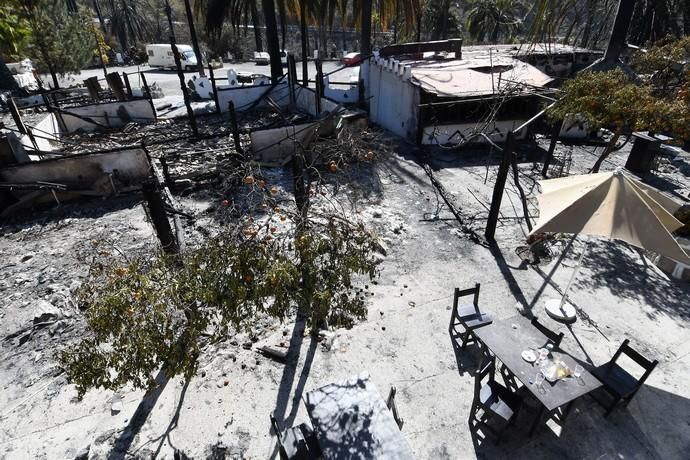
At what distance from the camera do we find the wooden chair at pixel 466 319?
594 centimetres

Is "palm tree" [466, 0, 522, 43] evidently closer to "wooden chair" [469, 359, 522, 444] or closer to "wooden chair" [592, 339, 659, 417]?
"wooden chair" [592, 339, 659, 417]

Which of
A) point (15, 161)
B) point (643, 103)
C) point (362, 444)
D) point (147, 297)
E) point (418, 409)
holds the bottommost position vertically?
point (418, 409)

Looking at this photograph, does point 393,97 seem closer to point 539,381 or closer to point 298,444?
point 539,381

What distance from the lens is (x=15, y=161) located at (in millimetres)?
10828

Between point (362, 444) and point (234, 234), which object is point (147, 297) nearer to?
point (234, 234)

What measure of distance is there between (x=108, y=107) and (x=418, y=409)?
1964 centimetres

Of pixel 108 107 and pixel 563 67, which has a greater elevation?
pixel 563 67

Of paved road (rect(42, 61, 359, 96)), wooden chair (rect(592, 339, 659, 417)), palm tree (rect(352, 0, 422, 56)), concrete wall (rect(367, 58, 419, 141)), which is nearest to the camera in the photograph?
wooden chair (rect(592, 339, 659, 417))

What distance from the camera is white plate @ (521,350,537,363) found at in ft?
16.6

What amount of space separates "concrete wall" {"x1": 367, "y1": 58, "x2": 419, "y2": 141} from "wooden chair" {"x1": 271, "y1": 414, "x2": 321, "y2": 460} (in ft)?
43.0

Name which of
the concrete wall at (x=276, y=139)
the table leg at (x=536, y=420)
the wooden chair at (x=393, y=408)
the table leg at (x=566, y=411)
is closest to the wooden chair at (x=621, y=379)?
the table leg at (x=566, y=411)

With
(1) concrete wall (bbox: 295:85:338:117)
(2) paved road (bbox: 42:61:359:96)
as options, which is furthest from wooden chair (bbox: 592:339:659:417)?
(2) paved road (bbox: 42:61:359:96)

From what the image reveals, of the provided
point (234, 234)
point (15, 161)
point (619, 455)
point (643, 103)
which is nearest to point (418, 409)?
point (619, 455)

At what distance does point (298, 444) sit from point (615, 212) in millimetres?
5436
